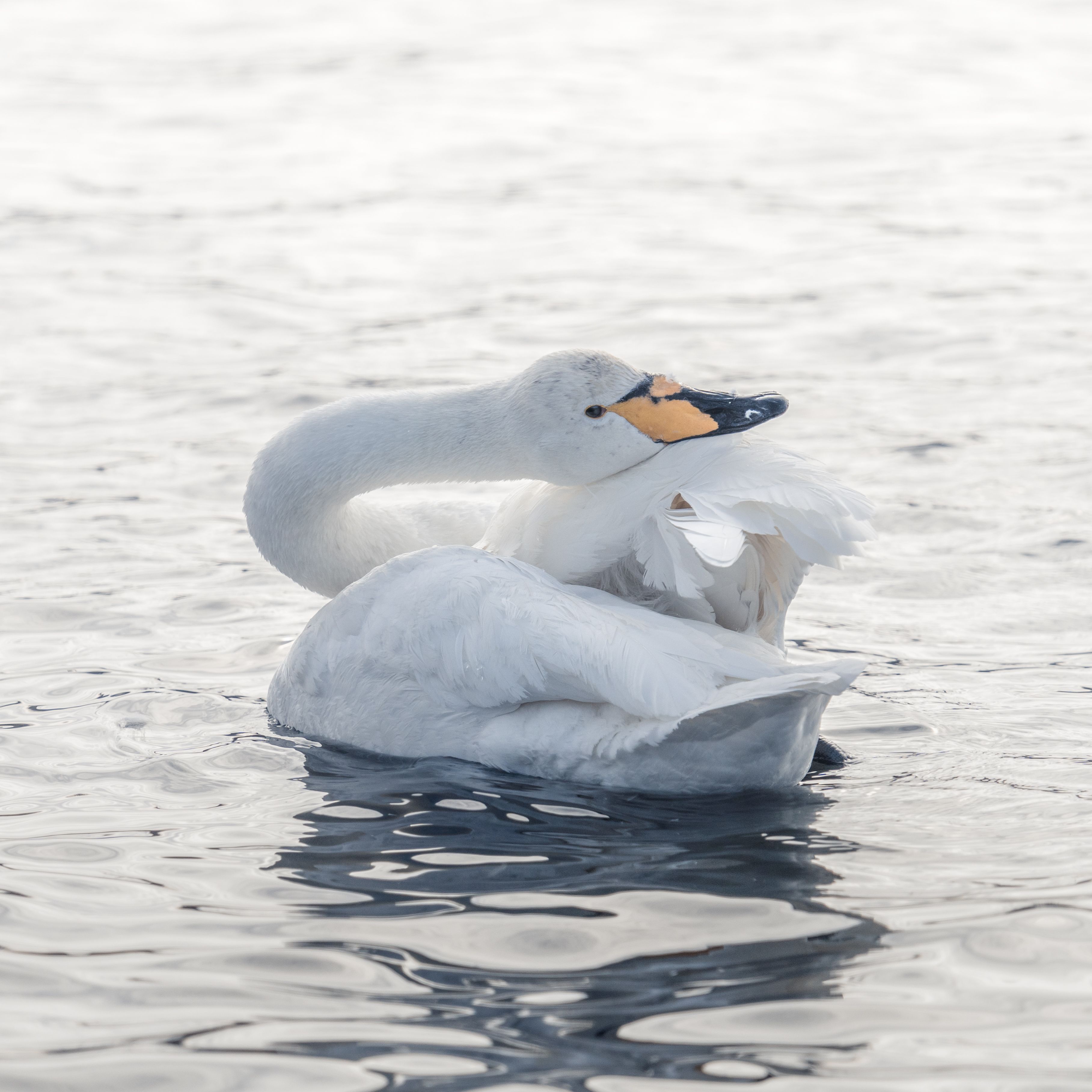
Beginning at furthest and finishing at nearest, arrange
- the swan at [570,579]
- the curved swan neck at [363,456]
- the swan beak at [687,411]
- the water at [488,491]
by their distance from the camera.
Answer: the curved swan neck at [363,456] → the swan beak at [687,411] → the swan at [570,579] → the water at [488,491]

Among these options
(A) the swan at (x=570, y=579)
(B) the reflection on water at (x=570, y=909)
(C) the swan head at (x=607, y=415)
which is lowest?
(B) the reflection on water at (x=570, y=909)

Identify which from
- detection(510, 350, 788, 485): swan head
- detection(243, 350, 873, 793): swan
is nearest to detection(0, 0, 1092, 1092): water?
detection(243, 350, 873, 793): swan

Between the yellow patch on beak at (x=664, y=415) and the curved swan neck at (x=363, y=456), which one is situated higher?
the yellow patch on beak at (x=664, y=415)

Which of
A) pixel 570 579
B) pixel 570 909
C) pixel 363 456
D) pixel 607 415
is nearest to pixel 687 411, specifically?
pixel 607 415

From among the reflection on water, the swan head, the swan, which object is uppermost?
the swan head

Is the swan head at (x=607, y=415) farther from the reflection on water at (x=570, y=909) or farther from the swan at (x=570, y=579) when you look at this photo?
the reflection on water at (x=570, y=909)

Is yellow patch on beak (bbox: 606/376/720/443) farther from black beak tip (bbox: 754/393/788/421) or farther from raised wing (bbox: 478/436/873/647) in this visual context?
black beak tip (bbox: 754/393/788/421)

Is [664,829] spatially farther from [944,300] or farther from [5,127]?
[5,127]

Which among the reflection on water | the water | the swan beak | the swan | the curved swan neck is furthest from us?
the curved swan neck

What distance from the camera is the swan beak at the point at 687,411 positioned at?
621cm

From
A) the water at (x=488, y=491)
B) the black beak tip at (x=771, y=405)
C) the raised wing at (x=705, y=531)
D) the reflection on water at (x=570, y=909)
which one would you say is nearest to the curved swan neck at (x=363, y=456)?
the raised wing at (x=705, y=531)

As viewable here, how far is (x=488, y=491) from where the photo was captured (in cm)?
1017

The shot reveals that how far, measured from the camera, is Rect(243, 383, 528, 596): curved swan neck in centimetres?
661

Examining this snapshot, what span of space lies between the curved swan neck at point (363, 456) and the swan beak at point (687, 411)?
483 millimetres
